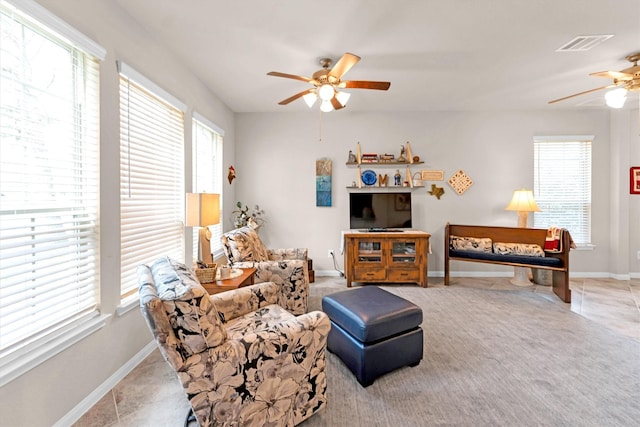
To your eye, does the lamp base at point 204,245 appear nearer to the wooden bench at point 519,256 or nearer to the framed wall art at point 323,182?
the framed wall art at point 323,182

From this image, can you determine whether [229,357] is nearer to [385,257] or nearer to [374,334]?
[374,334]

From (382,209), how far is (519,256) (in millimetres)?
1883

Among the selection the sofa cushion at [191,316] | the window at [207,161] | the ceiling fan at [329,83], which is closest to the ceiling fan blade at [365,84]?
the ceiling fan at [329,83]

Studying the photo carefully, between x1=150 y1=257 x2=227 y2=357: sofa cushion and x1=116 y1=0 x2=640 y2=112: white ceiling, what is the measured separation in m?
1.97

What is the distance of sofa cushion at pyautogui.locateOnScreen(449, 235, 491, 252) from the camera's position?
4.02 metres

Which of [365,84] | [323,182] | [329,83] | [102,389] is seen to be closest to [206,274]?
[102,389]

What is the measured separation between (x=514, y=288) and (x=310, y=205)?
3168 millimetres

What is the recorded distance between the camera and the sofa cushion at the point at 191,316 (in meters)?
1.25

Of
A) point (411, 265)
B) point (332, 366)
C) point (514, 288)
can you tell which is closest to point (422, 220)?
point (411, 265)

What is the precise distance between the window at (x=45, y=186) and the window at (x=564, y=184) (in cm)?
562

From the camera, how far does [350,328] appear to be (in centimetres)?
202

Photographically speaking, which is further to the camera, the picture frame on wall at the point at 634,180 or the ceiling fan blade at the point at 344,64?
the picture frame on wall at the point at 634,180

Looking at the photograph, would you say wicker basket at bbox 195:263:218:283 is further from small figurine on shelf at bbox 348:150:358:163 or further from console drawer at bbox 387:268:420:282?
small figurine on shelf at bbox 348:150:358:163

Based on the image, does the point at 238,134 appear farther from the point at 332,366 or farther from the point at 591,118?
the point at 591,118
